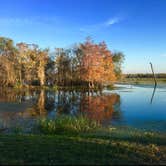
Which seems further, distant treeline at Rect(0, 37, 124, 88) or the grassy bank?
distant treeline at Rect(0, 37, 124, 88)

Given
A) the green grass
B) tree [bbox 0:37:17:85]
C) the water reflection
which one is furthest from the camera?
tree [bbox 0:37:17:85]

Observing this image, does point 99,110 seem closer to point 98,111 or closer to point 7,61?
point 98,111

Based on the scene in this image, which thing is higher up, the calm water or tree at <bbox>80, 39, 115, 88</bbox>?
tree at <bbox>80, 39, 115, 88</bbox>

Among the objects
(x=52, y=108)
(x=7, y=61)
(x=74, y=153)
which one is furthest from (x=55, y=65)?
(x=74, y=153)

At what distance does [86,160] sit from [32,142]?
2546 mm

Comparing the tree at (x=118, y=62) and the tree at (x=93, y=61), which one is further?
the tree at (x=118, y=62)

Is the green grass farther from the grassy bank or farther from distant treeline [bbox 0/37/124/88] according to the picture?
distant treeline [bbox 0/37/124/88]

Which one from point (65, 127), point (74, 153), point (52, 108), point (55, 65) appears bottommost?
point (52, 108)

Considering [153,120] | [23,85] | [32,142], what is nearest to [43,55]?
[23,85]

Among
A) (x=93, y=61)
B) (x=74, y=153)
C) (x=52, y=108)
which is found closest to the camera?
(x=74, y=153)

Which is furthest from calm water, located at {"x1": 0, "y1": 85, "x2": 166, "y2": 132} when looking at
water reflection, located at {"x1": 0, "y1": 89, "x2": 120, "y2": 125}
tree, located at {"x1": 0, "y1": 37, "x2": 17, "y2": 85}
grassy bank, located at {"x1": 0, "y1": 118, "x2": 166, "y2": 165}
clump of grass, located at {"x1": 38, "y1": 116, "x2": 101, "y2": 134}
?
tree, located at {"x1": 0, "y1": 37, "x2": 17, "y2": 85}

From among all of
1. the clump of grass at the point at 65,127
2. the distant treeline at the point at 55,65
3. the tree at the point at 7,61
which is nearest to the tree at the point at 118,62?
the distant treeline at the point at 55,65

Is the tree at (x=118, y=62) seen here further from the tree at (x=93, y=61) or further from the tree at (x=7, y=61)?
the tree at (x=7, y=61)

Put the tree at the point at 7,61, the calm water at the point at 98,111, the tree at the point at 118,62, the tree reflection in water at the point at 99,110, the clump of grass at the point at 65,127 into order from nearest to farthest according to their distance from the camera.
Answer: the clump of grass at the point at 65,127 < the calm water at the point at 98,111 < the tree reflection in water at the point at 99,110 < the tree at the point at 7,61 < the tree at the point at 118,62
